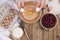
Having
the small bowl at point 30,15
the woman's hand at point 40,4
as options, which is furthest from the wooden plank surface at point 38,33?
the woman's hand at point 40,4

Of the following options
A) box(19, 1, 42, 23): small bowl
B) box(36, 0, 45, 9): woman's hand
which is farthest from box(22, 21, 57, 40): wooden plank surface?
box(36, 0, 45, 9): woman's hand

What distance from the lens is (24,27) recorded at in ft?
5.40

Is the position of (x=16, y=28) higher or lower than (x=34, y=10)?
lower

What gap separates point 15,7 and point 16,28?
0.55ft

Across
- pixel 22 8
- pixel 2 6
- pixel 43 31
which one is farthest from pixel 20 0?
pixel 43 31

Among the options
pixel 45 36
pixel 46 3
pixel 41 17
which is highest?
pixel 46 3

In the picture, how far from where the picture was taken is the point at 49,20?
5.20 ft

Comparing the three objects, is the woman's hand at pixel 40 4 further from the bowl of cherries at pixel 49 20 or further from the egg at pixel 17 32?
the egg at pixel 17 32

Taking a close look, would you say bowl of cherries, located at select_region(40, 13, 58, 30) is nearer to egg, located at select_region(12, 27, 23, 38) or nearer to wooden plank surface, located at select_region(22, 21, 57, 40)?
wooden plank surface, located at select_region(22, 21, 57, 40)

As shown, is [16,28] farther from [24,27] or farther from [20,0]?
[20,0]

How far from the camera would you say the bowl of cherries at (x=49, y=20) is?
5.21ft

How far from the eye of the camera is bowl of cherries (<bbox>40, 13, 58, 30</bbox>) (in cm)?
159

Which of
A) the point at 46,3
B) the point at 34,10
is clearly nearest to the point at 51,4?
the point at 46,3

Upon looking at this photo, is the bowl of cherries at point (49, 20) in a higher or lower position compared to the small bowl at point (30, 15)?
lower
